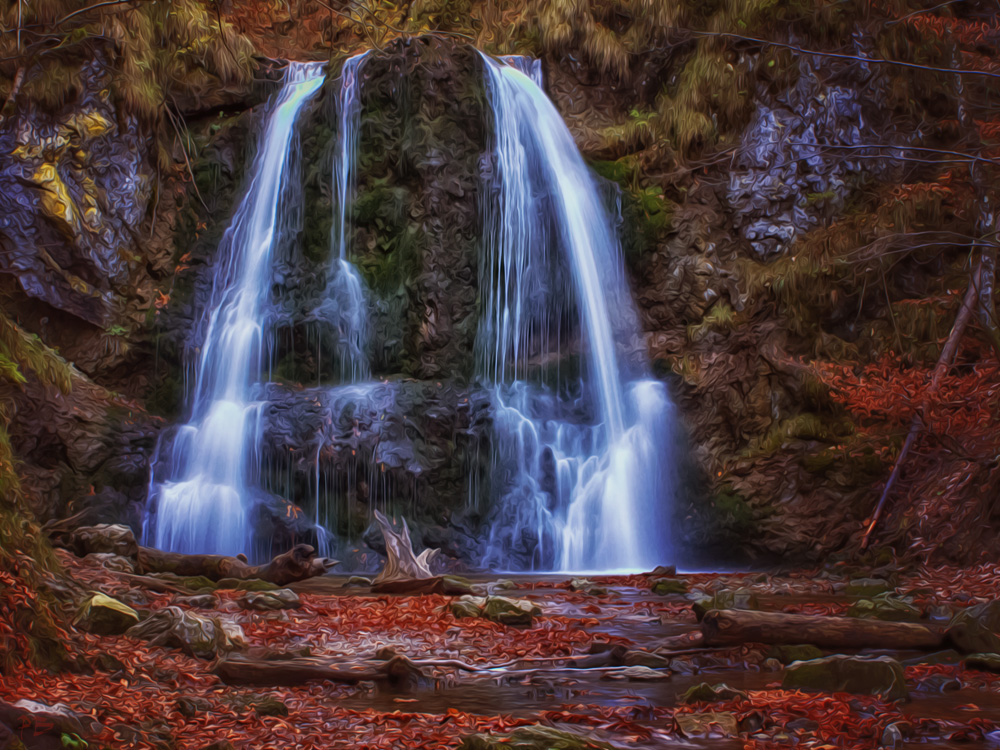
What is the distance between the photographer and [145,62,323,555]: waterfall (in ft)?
38.2

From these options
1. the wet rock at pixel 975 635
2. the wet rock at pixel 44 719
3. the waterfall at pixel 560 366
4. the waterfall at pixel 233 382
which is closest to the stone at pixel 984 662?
the wet rock at pixel 975 635

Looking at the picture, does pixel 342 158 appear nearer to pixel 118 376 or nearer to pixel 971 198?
pixel 118 376

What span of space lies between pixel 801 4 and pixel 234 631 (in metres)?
13.2

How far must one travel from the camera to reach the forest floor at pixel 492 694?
13.7ft

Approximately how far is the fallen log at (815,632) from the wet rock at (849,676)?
24.3 inches

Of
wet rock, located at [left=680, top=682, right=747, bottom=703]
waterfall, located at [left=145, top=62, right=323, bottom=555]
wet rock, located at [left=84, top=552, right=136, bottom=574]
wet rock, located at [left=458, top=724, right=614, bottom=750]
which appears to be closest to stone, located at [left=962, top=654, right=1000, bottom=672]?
wet rock, located at [left=680, top=682, right=747, bottom=703]

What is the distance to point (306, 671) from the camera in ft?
17.0

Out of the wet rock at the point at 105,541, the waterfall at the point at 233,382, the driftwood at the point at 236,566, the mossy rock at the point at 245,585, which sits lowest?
the mossy rock at the point at 245,585

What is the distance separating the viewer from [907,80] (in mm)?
13953

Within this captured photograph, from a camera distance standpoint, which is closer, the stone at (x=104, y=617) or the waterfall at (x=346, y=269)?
the stone at (x=104, y=617)

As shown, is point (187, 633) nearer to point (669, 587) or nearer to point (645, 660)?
point (645, 660)

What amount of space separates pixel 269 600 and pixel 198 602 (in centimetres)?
Answer: 63

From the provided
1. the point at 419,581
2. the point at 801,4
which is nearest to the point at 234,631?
the point at 419,581

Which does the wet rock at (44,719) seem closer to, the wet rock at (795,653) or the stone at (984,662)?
the wet rock at (795,653)
